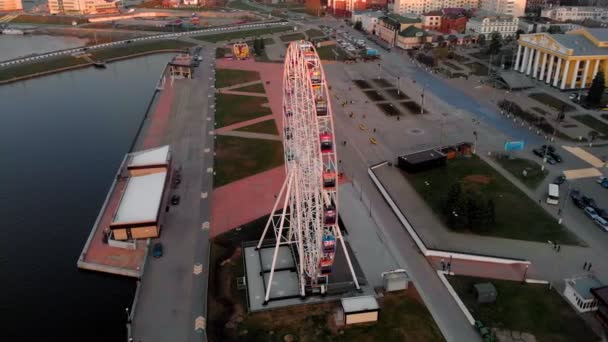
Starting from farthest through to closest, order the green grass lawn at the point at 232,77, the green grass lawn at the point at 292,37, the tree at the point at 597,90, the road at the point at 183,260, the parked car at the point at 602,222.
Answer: the green grass lawn at the point at 292,37, the green grass lawn at the point at 232,77, the tree at the point at 597,90, the parked car at the point at 602,222, the road at the point at 183,260

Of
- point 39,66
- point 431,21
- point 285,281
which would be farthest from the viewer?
point 431,21

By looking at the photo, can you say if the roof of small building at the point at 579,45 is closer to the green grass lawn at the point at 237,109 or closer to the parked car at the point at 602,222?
the parked car at the point at 602,222

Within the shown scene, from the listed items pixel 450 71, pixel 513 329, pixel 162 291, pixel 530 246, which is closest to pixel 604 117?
pixel 450 71

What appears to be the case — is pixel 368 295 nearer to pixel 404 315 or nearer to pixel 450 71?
pixel 404 315

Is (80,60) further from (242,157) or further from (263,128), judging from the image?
(242,157)

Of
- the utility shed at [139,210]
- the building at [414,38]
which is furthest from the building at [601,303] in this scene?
the building at [414,38]

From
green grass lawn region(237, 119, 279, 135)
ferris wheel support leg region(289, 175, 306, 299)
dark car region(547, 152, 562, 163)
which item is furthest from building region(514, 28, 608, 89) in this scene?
ferris wheel support leg region(289, 175, 306, 299)

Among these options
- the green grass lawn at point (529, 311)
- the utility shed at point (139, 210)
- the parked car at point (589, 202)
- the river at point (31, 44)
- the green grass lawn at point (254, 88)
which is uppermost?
the river at point (31, 44)

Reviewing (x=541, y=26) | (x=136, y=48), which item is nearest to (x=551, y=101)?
(x=541, y=26)
